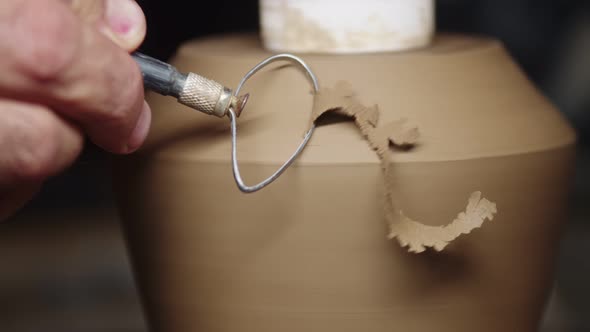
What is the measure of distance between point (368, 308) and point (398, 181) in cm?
16

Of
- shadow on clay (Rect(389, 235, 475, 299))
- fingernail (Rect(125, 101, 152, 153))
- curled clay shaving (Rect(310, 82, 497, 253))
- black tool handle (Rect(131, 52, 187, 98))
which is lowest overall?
shadow on clay (Rect(389, 235, 475, 299))

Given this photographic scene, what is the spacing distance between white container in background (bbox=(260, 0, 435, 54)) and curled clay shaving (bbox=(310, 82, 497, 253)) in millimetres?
133

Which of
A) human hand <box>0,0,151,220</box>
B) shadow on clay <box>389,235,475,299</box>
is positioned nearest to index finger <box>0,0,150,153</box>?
human hand <box>0,0,151,220</box>

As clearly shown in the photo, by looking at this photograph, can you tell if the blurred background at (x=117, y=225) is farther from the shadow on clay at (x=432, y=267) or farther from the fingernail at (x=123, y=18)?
the fingernail at (x=123, y=18)

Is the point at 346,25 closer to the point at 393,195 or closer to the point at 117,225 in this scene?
the point at 393,195

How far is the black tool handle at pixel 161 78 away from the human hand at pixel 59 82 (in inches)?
1.0

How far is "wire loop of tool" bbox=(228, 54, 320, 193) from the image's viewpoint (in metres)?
0.91

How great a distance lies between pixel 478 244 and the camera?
0.99 m

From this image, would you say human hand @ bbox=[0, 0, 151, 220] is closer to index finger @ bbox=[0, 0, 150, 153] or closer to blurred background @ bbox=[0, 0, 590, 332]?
index finger @ bbox=[0, 0, 150, 153]

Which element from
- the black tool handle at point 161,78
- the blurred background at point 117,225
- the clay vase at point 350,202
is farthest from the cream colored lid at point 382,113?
the blurred background at point 117,225

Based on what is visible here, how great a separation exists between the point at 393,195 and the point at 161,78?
0.29 meters

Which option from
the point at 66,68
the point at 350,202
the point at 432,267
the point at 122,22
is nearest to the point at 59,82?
the point at 66,68

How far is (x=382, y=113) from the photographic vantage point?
98 centimetres

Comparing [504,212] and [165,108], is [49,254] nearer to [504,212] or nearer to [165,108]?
[165,108]
